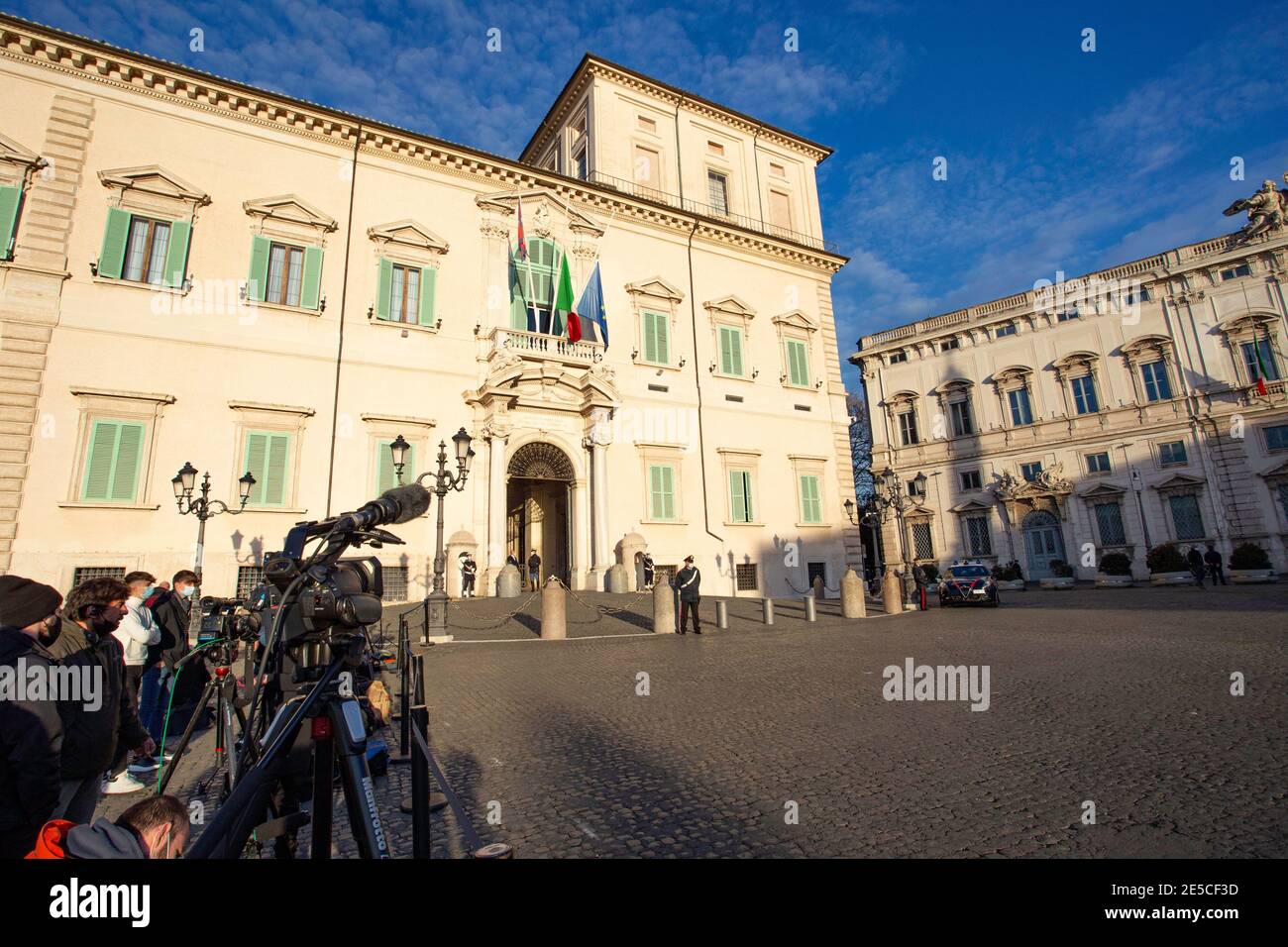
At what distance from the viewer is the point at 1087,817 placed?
11.6ft

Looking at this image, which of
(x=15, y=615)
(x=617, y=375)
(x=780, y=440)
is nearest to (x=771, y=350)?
(x=780, y=440)

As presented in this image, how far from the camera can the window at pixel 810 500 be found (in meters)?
24.2

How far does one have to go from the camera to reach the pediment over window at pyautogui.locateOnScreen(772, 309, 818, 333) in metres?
25.4

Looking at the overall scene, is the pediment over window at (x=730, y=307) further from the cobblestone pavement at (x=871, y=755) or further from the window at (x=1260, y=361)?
the window at (x=1260, y=361)

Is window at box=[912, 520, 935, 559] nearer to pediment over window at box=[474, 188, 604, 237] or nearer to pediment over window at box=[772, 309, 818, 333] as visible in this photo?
pediment over window at box=[772, 309, 818, 333]

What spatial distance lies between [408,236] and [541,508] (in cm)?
1063

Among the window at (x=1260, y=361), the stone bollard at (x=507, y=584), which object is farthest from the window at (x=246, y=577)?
the window at (x=1260, y=361)

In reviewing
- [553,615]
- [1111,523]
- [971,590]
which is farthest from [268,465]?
[1111,523]

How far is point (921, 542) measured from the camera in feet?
123


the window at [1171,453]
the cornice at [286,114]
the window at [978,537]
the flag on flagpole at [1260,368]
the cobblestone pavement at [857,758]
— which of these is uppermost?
the cornice at [286,114]

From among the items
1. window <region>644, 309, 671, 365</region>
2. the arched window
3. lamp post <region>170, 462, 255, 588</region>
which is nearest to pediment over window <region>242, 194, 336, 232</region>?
the arched window

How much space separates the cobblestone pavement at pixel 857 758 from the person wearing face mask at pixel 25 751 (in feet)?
4.92
